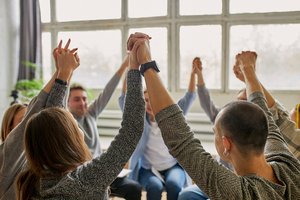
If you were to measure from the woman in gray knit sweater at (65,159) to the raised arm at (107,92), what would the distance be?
4.53ft

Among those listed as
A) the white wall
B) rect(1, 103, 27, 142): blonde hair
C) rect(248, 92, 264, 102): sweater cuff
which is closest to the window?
the white wall

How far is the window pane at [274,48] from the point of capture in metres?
3.92

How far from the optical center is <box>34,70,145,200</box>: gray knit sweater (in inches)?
41.1

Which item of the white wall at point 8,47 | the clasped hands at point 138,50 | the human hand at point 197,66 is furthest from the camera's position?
the white wall at point 8,47

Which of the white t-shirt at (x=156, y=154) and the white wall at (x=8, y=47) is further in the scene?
the white wall at (x=8, y=47)

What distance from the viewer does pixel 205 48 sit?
13.9ft

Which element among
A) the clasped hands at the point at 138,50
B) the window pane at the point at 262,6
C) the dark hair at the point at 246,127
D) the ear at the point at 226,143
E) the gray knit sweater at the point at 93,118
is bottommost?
the gray knit sweater at the point at 93,118

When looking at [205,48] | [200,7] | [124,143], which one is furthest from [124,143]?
[200,7]

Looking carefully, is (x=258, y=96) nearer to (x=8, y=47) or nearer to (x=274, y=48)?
(x=274, y=48)

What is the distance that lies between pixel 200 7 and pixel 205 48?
526 millimetres

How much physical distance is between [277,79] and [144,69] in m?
3.34

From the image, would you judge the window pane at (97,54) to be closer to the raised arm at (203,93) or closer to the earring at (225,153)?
the raised arm at (203,93)

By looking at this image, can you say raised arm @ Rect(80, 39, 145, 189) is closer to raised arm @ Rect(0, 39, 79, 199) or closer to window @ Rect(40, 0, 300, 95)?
raised arm @ Rect(0, 39, 79, 199)

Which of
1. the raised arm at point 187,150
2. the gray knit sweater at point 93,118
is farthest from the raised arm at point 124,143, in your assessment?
the gray knit sweater at point 93,118
